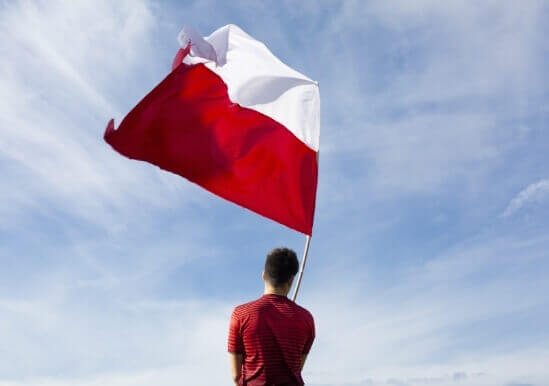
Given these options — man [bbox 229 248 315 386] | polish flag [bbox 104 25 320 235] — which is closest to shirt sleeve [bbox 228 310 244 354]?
man [bbox 229 248 315 386]

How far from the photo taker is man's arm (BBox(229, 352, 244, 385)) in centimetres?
691

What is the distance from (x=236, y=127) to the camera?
36.6 feet

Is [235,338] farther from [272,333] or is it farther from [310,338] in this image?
[310,338]

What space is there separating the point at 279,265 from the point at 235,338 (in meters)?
0.94

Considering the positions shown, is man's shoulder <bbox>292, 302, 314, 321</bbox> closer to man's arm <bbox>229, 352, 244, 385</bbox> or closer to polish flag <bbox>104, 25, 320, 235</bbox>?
man's arm <bbox>229, 352, 244, 385</bbox>

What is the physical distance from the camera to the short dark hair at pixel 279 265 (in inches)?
274

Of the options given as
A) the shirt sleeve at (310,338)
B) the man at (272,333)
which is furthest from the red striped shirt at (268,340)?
the shirt sleeve at (310,338)

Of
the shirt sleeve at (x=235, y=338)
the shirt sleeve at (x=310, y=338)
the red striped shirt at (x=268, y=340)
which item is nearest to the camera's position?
the red striped shirt at (x=268, y=340)

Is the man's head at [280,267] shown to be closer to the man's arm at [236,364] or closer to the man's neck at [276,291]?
the man's neck at [276,291]

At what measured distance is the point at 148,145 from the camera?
1055 centimetres

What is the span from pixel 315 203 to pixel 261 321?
368 cm

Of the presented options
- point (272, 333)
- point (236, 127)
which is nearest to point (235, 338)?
point (272, 333)

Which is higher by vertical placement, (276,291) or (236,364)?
(276,291)

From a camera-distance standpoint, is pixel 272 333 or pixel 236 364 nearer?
pixel 272 333
